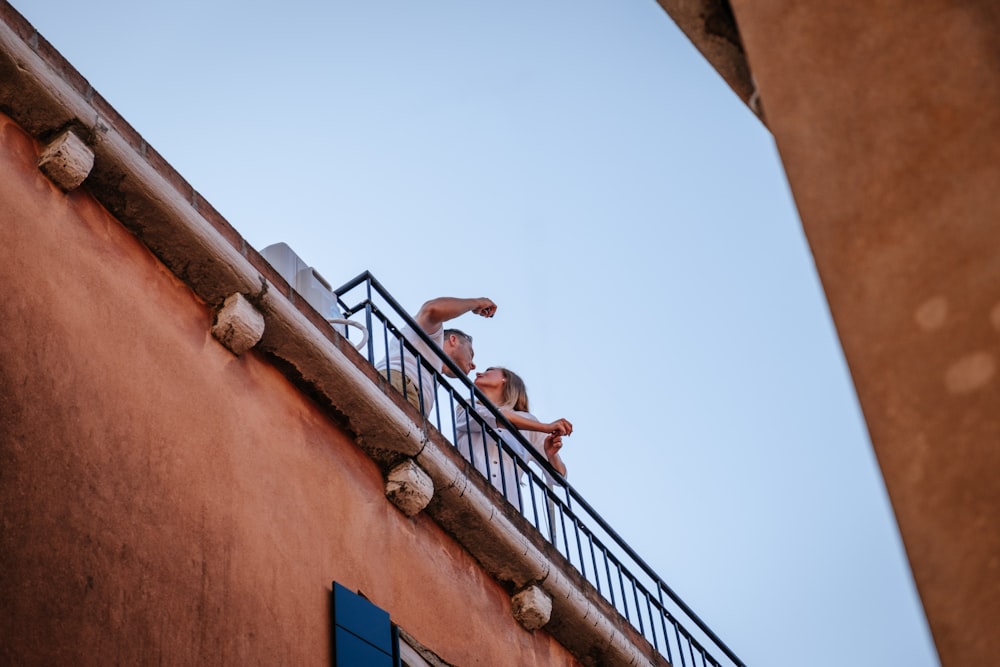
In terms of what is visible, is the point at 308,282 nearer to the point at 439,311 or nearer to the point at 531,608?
the point at 439,311

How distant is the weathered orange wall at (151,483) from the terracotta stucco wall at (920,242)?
352 centimetres

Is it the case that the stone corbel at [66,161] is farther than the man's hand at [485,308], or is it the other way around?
the man's hand at [485,308]

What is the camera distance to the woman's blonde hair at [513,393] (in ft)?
33.5

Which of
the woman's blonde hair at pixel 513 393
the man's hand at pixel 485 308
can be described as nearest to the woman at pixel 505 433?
the woman's blonde hair at pixel 513 393

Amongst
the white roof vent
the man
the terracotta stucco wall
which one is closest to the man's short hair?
the man

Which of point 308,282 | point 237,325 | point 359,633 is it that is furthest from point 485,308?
point 359,633

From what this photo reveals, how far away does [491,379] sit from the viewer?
10.3m

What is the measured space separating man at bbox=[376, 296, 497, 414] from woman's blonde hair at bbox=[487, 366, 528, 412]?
489mm

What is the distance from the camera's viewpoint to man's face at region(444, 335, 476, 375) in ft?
31.8

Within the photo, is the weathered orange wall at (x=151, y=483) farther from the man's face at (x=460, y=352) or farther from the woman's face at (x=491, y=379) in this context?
the woman's face at (x=491, y=379)

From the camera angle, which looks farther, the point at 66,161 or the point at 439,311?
the point at 439,311

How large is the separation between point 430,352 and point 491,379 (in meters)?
1.53

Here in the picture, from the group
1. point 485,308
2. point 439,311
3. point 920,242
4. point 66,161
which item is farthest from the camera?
point 485,308

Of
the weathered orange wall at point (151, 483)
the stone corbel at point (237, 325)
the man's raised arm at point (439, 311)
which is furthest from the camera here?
the man's raised arm at point (439, 311)
